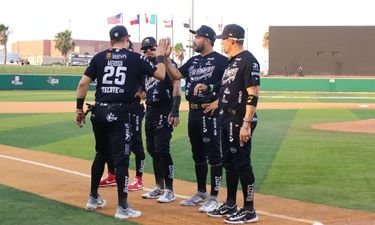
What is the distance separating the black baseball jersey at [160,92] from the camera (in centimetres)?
797

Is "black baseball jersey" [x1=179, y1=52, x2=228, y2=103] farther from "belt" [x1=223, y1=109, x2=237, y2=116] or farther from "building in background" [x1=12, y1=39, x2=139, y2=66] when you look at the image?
"building in background" [x1=12, y1=39, x2=139, y2=66]

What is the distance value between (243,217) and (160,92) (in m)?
2.24

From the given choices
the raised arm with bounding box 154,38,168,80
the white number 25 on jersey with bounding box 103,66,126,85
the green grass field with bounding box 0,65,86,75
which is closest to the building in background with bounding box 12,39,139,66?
the green grass field with bounding box 0,65,86,75

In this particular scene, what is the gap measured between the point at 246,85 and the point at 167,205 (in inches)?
79.6

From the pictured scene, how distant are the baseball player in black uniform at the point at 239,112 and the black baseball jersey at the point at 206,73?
1.98 feet

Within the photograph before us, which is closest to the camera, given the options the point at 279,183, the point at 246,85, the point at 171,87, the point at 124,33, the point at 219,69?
the point at 246,85

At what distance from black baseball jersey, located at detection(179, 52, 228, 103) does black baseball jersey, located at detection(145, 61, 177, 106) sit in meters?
0.48

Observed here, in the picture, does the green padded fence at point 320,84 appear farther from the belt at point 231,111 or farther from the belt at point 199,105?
the belt at point 231,111

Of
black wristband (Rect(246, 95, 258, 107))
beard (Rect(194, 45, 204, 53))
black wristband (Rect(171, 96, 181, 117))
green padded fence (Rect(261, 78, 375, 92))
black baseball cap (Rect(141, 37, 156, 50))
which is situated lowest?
green padded fence (Rect(261, 78, 375, 92))

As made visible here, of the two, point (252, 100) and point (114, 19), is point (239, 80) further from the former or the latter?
point (114, 19)

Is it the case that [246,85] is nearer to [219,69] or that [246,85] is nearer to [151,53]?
[219,69]

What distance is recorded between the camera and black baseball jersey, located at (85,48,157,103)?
6.79 m

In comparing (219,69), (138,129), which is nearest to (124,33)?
(219,69)

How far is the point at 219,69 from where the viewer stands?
746 centimetres
